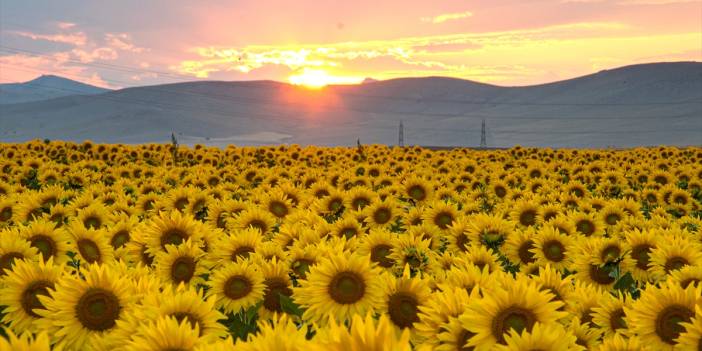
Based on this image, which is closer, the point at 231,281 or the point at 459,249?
A: the point at 231,281

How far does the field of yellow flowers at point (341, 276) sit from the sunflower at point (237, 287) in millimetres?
10

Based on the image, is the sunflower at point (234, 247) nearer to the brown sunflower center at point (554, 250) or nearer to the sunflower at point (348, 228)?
the sunflower at point (348, 228)

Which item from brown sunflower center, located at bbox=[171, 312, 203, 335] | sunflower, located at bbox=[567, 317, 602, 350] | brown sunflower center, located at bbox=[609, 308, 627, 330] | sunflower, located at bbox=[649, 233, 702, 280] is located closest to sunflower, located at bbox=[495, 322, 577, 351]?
sunflower, located at bbox=[567, 317, 602, 350]

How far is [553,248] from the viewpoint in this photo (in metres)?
6.93

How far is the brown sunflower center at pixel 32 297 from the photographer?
3.98 meters

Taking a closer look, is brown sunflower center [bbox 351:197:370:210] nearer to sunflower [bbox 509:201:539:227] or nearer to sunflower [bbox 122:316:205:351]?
sunflower [bbox 509:201:539:227]

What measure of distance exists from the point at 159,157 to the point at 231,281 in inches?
818

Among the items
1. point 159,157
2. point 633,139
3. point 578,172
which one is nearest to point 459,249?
point 578,172

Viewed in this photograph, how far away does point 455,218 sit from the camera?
831cm

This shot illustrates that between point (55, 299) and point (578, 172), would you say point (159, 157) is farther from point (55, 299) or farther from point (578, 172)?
point (55, 299)

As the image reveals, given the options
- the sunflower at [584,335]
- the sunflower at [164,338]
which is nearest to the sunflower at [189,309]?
the sunflower at [164,338]

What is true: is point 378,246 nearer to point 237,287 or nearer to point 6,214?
point 237,287

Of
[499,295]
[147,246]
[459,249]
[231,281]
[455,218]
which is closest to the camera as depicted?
[499,295]

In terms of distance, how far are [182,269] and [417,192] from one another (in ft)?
22.0
